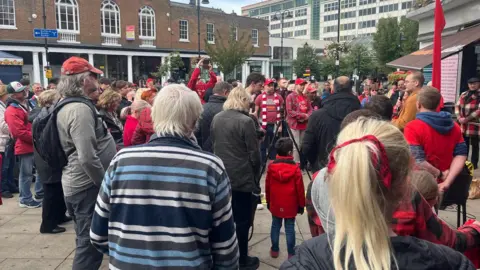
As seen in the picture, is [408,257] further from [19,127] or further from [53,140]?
[19,127]

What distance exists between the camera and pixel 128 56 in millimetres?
34594

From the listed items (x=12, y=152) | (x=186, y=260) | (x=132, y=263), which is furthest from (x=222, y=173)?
(x=12, y=152)

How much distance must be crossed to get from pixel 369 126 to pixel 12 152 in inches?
272

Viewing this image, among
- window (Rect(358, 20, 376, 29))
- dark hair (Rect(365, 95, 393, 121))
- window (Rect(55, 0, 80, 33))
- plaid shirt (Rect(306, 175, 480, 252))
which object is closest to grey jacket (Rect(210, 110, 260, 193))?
dark hair (Rect(365, 95, 393, 121))

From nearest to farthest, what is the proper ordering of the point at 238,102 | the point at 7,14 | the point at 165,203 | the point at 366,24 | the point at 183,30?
the point at 165,203 < the point at 238,102 < the point at 7,14 < the point at 183,30 < the point at 366,24

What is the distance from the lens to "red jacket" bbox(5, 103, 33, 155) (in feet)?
19.0

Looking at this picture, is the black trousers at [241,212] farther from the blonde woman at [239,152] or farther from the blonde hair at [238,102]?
the blonde hair at [238,102]

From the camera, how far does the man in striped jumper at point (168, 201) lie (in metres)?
1.91

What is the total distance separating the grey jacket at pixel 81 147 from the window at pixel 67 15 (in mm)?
32304

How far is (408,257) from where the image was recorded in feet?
3.88

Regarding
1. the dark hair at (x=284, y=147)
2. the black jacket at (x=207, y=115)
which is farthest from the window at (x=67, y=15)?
the dark hair at (x=284, y=147)

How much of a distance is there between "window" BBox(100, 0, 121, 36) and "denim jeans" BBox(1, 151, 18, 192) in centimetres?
2966

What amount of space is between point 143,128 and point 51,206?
1747 mm

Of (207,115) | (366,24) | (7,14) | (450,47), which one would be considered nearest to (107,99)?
(207,115)
